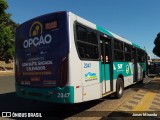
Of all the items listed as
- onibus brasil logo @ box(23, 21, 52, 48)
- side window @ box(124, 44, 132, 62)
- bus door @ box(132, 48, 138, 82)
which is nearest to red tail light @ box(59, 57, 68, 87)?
onibus brasil logo @ box(23, 21, 52, 48)

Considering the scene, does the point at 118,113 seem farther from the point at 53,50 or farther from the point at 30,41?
the point at 30,41

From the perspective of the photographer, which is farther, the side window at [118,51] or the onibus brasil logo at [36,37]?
the side window at [118,51]

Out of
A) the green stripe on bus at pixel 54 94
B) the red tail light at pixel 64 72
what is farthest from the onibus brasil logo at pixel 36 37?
the green stripe on bus at pixel 54 94

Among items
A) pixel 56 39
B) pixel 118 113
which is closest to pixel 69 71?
pixel 56 39

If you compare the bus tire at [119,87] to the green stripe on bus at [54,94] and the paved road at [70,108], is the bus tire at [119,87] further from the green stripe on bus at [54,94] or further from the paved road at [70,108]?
the green stripe on bus at [54,94]

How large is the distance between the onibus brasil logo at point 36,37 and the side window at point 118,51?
3.97 metres

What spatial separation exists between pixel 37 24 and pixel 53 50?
1.14 meters

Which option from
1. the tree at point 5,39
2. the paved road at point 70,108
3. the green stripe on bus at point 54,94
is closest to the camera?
the green stripe on bus at point 54,94

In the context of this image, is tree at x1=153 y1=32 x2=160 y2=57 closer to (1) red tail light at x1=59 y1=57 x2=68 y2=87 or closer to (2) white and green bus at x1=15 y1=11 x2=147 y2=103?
(2) white and green bus at x1=15 y1=11 x2=147 y2=103

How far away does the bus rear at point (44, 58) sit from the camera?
22.6 ft

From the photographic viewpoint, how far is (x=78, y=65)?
709 centimetres

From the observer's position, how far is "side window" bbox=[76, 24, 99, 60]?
7323 mm

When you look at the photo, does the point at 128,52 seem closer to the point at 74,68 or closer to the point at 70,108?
the point at 70,108

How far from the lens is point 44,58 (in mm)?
7316
